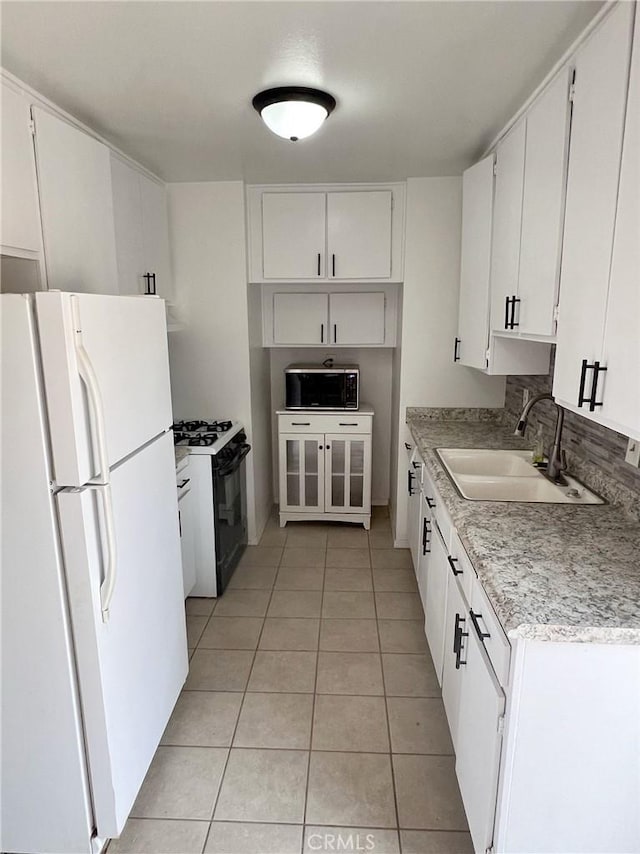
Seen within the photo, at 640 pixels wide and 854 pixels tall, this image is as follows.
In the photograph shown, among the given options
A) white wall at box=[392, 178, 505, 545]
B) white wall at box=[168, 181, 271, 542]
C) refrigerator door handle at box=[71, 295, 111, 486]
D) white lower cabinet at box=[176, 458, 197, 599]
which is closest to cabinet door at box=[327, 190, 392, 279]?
white wall at box=[392, 178, 505, 545]

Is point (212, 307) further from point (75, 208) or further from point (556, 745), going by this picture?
point (556, 745)

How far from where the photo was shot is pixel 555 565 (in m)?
1.39

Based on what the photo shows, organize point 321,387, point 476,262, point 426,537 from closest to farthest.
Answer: point 426,537, point 476,262, point 321,387

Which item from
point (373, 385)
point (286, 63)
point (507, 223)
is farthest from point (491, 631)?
point (373, 385)

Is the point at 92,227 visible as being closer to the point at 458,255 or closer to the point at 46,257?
the point at 46,257

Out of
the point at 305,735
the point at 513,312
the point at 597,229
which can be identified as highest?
the point at 597,229

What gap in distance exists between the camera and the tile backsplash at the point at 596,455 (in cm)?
173

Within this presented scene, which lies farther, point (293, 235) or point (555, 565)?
point (293, 235)

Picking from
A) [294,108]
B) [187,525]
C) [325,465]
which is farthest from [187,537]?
[294,108]

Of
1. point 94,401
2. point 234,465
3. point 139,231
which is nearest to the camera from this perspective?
point 94,401

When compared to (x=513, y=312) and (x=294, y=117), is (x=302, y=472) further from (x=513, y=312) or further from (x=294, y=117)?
(x=294, y=117)

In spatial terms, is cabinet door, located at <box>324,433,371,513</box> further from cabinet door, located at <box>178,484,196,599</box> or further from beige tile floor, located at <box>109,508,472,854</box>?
cabinet door, located at <box>178,484,196,599</box>

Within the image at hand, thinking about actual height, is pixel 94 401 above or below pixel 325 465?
above

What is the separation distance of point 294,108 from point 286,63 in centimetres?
21
